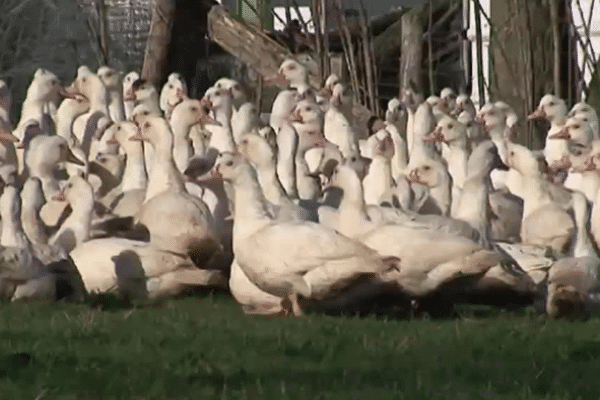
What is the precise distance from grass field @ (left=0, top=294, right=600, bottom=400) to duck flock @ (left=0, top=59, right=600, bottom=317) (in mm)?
228

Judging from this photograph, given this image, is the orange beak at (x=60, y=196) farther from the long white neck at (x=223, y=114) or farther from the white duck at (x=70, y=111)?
the white duck at (x=70, y=111)

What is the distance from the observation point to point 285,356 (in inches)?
306

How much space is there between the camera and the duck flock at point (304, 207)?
30.4 feet

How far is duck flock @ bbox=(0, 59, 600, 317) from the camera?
927cm

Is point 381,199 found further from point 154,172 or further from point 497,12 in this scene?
point 497,12

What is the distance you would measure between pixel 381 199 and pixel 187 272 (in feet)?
5.39

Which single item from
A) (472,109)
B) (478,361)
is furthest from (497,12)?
(478,361)

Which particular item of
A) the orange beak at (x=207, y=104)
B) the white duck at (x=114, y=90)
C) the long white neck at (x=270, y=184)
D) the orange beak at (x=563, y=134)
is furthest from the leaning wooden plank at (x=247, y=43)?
the long white neck at (x=270, y=184)

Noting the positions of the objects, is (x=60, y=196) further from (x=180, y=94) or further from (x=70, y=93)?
(x=70, y=93)

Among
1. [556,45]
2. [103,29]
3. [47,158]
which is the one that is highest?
[103,29]

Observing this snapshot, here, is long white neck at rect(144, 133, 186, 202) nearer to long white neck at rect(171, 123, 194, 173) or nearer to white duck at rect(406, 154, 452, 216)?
long white neck at rect(171, 123, 194, 173)

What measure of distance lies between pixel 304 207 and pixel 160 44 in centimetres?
686

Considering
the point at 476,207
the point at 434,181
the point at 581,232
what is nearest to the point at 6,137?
the point at 434,181

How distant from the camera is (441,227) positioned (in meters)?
9.77
